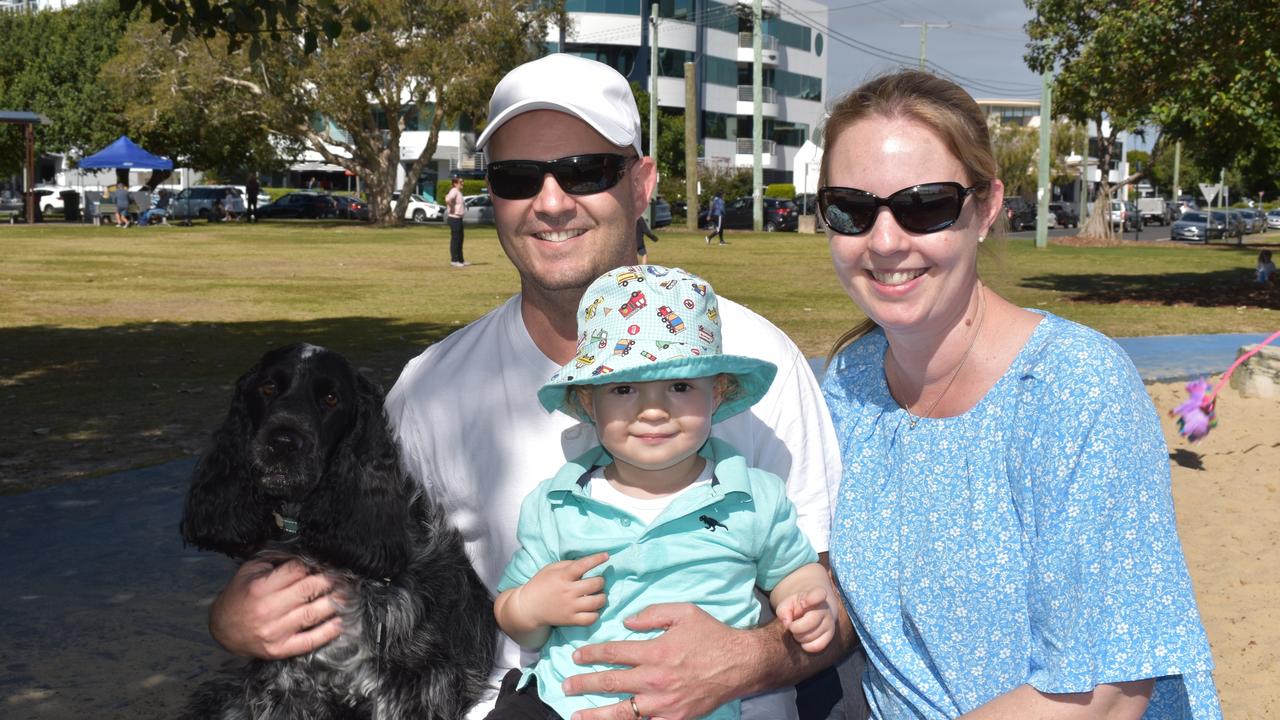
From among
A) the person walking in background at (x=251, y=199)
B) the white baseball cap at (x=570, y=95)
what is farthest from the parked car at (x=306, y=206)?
the white baseball cap at (x=570, y=95)

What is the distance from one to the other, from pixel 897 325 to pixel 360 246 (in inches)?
1504

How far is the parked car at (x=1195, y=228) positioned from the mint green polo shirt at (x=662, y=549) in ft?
212

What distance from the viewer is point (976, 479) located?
2.97 meters

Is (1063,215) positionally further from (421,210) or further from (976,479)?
(976,479)

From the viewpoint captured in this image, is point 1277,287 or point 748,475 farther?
point 1277,287

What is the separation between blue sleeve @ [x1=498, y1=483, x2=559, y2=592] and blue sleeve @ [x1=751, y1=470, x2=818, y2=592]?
524 millimetres

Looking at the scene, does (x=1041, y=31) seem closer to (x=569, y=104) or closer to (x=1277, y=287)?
(x=1277, y=287)

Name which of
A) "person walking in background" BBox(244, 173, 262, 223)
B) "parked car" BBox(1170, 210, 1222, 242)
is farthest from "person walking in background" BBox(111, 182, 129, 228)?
"parked car" BBox(1170, 210, 1222, 242)

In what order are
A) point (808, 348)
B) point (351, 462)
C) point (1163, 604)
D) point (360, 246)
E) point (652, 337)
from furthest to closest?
point (360, 246) < point (808, 348) < point (351, 462) < point (652, 337) < point (1163, 604)

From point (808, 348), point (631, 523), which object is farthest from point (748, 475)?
point (808, 348)

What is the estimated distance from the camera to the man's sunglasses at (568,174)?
3672mm

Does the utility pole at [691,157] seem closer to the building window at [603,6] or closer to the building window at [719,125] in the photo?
the building window at [603,6]

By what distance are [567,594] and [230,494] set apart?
104cm

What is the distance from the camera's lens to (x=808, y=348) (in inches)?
609
